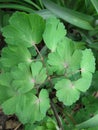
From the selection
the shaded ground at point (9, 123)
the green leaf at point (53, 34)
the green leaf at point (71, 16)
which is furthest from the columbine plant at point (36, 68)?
the shaded ground at point (9, 123)

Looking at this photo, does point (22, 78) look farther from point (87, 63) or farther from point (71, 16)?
point (71, 16)

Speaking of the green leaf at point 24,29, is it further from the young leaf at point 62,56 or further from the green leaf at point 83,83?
the green leaf at point 83,83

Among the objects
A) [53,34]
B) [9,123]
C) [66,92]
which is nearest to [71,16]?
[53,34]

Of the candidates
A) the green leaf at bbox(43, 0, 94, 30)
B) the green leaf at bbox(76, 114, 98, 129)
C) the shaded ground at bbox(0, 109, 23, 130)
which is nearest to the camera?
the green leaf at bbox(76, 114, 98, 129)

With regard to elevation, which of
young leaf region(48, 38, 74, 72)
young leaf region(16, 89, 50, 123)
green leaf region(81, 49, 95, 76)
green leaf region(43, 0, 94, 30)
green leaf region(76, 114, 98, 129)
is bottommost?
green leaf region(76, 114, 98, 129)

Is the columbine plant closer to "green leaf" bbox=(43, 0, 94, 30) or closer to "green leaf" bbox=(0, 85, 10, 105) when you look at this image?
"green leaf" bbox=(0, 85, 10, 105)

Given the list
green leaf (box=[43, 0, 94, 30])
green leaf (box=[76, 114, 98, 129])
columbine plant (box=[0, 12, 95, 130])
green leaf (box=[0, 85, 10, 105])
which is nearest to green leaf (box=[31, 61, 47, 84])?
columbine plant (box=[0, 12, 95, 130])
